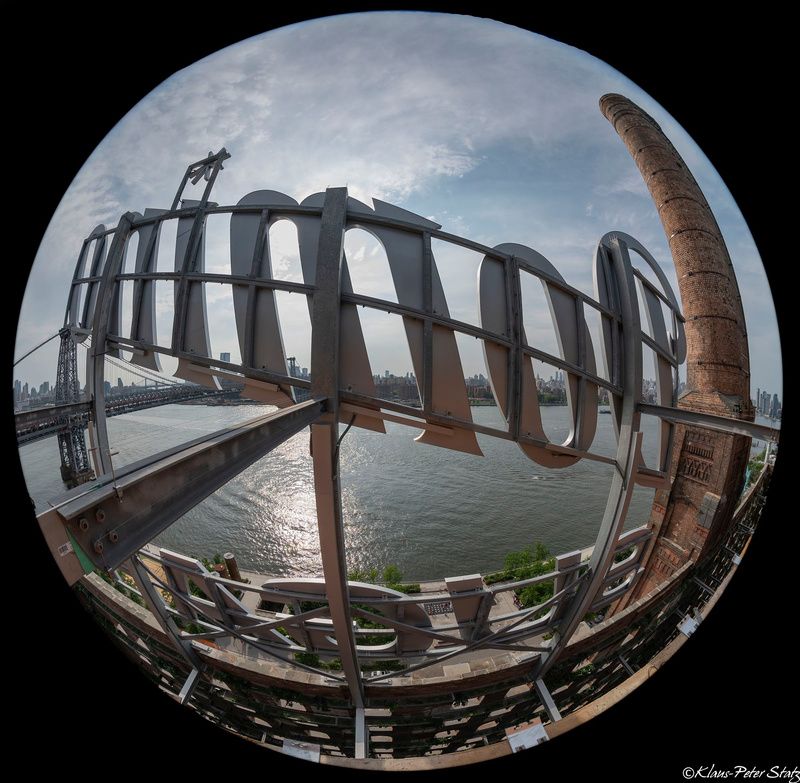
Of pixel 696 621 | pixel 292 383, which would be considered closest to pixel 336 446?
pixel 292 383

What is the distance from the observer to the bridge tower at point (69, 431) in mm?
2820

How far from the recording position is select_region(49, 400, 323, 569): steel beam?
1.01 meters

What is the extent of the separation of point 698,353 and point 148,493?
3.64 metres

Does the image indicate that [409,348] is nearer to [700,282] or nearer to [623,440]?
[623,440]

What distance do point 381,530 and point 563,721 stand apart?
Result: 231cm

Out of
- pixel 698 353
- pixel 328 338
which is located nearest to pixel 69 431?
pixel 328 338

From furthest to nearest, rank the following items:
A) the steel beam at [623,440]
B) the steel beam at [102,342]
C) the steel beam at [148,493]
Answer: the steel beam at [102,342] < the steel beam at [623,440] < the steel beam at [148,493]

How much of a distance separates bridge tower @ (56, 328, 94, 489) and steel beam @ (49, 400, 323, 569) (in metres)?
2.30

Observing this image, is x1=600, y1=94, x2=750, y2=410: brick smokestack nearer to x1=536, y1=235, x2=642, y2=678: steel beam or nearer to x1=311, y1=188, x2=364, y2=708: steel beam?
x1=536, y1=235, x2=642, y2=678: steel beam

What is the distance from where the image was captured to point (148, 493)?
1152 mm

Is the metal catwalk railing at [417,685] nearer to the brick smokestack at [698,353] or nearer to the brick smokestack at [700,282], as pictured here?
the brick smokestack at [698,353]

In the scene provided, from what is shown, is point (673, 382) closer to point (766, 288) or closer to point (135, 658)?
point (766, 288)

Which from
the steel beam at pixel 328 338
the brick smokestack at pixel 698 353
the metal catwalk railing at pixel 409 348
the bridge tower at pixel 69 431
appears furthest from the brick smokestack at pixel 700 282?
the bridge tower at pixel 69 431

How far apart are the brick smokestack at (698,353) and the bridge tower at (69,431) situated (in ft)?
16.6
